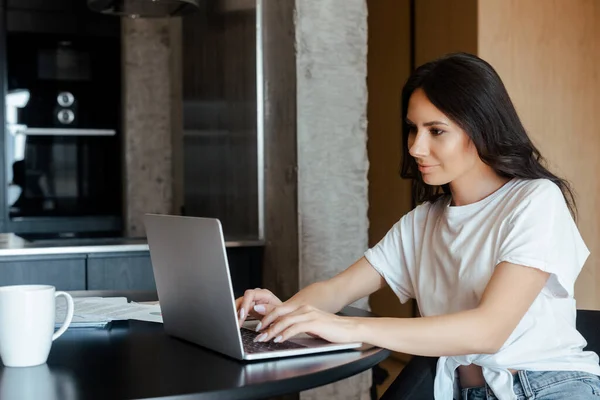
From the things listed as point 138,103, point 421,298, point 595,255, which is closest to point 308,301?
point 421,298

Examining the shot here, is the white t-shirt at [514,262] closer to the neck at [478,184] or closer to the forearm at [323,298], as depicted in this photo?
the neck at [478,184]

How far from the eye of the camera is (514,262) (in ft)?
4.89

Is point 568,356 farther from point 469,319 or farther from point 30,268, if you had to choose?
point 30,268

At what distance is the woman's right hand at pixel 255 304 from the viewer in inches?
63.5

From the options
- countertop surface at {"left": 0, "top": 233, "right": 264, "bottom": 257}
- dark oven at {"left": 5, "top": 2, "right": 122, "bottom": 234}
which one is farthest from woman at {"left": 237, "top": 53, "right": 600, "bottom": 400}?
dark oven at {"left": 5, "top": 2, "right": 122, "bottom": 234}

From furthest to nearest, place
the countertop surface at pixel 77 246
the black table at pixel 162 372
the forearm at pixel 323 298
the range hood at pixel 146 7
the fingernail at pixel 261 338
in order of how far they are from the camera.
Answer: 1. the range hood at pixel 146 7
2. the countertop surface at pixel 77 246
3. the forearm at pixel 323 298
4. the fingernail at pixel 261 338
5. the black table at pixel 162 372

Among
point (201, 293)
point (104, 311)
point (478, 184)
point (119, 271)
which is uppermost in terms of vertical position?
point (478, 184)

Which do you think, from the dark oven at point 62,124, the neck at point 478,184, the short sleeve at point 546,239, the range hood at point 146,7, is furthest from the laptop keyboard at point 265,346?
the dark oven at point 62,124

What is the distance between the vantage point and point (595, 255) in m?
3.58

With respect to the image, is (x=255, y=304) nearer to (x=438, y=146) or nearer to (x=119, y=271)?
(x=438, y=146)

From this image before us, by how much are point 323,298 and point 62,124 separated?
3.70 meters

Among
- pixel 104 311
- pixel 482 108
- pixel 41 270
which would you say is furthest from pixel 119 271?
pixel 482 108

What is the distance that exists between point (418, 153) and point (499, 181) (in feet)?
0.65

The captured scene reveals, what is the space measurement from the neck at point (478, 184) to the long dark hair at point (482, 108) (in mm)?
26
